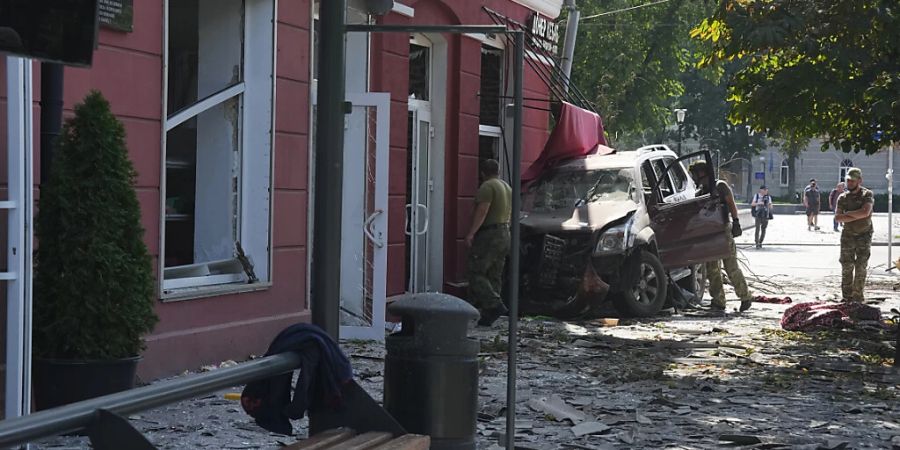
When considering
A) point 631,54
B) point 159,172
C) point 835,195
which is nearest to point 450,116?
point 159,172

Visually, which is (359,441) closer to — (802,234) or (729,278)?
(729,278)

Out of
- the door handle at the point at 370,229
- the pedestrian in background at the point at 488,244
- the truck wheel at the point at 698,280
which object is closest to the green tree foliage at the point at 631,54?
the truck wheel at the point at 698,280

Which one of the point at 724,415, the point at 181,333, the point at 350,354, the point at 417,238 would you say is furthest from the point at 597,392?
the point at 417,238

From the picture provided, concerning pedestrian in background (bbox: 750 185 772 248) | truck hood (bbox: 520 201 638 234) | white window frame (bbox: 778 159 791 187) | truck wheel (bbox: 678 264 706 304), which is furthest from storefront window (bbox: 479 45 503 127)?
white window frame (bbox: 778 159 791 187)

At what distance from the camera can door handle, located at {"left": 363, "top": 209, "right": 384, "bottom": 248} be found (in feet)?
38.5

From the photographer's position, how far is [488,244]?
46.4 feet

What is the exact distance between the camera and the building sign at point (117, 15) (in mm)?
8711

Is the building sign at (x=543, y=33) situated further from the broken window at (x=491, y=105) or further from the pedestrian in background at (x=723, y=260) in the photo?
the pedestrian in background at (x=723, y=260)

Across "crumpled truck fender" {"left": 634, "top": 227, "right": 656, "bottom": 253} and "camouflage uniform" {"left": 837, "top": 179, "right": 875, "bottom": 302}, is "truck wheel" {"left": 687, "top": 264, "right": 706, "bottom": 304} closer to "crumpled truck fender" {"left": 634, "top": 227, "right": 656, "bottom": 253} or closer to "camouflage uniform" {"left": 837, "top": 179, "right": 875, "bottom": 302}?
"camouflage uniform" {"left": 837, "top": 179, "right": 875, "bottom": 302}

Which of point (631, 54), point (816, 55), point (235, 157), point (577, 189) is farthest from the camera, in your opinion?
point (631, 54)

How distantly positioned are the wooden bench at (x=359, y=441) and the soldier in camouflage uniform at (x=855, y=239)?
521 inches

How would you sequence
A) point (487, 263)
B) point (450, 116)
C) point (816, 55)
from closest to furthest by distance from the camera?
1. point (816, 55)
2. point (487, 263)
3. point (450, 116)

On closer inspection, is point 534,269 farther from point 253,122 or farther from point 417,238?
point 253,122

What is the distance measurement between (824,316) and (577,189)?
133 inches
